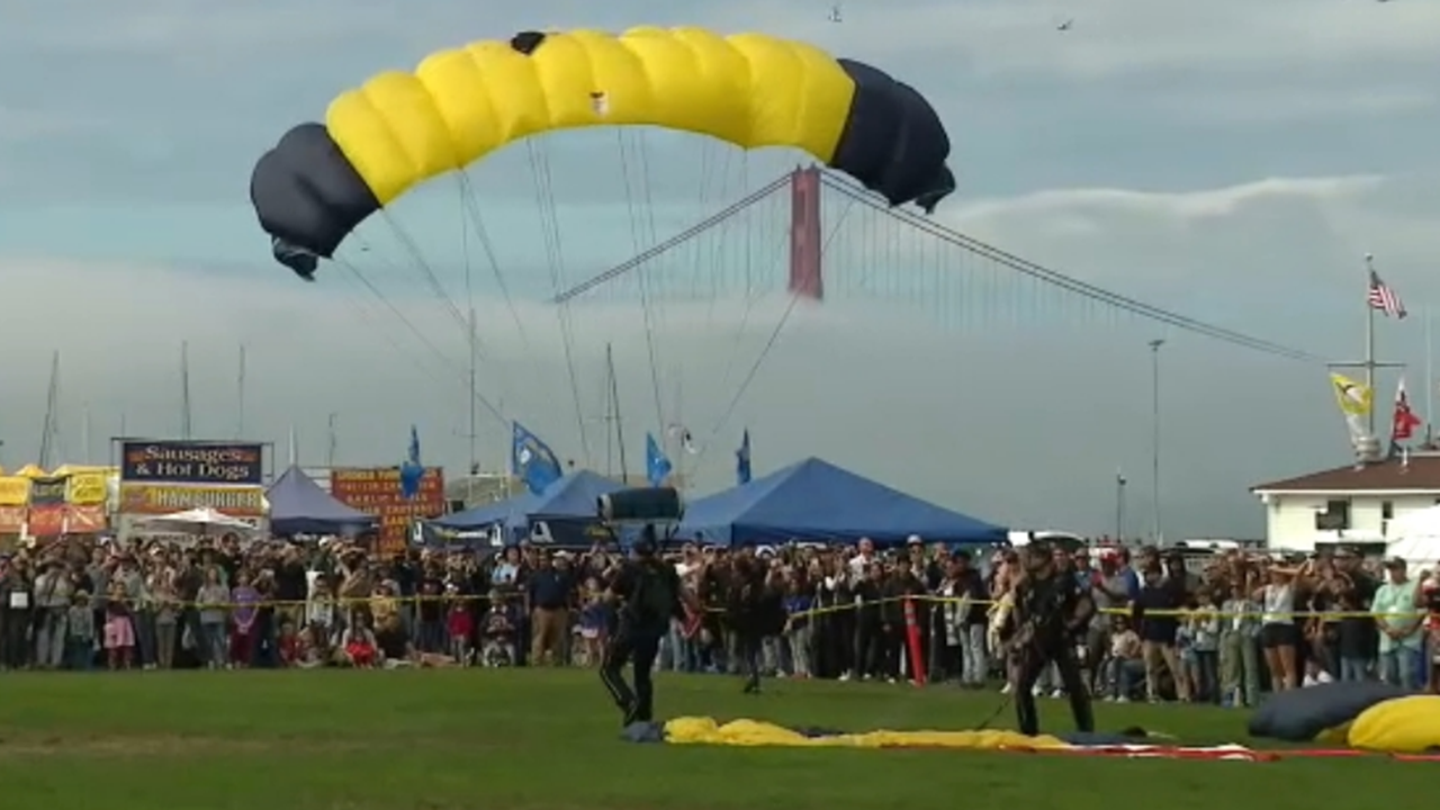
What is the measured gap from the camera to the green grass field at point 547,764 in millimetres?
14484

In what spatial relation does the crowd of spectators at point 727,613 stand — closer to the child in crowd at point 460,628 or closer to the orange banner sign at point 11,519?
the child in crowd at point 460,628

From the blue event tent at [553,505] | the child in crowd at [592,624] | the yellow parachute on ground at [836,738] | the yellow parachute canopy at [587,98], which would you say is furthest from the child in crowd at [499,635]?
the yellow parachute on ground at [836,738]

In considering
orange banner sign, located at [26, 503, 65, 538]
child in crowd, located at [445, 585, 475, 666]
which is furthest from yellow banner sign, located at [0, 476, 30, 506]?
child in crowd, located at [445, 585, 475, 666]

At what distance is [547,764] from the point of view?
1683 centimetres

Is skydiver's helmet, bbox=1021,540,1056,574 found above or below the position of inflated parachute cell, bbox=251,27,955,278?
below

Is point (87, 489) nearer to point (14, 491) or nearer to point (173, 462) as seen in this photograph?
point (14, 491)

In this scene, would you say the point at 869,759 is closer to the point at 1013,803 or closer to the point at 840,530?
the point at 1013,803

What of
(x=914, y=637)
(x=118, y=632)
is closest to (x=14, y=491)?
(x=118, y=632)

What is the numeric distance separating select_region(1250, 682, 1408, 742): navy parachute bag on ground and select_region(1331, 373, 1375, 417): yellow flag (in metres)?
36.0

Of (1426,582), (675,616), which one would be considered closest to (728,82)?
(675,616)

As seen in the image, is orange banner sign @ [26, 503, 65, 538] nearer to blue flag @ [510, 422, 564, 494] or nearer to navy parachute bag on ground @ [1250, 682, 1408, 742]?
blue flag @ [510, 422, 564, 494]

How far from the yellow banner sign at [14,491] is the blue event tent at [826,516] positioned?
3263cm

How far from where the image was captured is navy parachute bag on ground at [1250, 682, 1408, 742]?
19.0 meters

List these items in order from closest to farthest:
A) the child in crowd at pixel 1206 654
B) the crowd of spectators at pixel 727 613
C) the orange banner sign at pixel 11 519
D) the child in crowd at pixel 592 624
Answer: the crowd of spectators at pixel 727 613, the child in crowd at pixel 1206 654, the child in crowd at pixel 592 624, the orange banner sign at pixel 11 519
